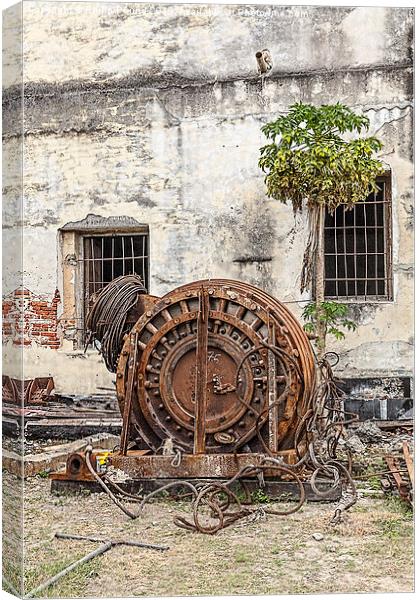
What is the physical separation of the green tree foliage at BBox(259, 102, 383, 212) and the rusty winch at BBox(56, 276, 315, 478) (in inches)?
33.9

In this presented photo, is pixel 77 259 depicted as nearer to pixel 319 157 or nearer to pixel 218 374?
pixel 218 374

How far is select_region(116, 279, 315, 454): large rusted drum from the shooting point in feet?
27.2

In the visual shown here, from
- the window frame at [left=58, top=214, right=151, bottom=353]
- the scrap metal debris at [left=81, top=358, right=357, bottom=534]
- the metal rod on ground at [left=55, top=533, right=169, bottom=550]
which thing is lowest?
the metal rod on ground at [left=55, top=533, right=169, bottom=550]

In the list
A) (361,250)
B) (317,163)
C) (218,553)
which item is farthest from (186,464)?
(317,163)

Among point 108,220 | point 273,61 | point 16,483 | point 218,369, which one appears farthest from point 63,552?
point 273,61

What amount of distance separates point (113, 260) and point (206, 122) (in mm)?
1309

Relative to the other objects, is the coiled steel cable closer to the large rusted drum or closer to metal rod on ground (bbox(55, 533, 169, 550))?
the large rusted drum

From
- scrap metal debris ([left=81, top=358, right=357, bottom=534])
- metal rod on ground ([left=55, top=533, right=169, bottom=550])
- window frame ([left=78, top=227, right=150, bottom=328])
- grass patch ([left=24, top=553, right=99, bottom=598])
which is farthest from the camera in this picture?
window frame ([left=78, top=227, right=150, bottom=328])

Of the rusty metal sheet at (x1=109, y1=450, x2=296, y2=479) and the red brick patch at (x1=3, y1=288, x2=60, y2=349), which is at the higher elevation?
the red brick patch at (x1=3, y1=288, x2=60, y2=349)

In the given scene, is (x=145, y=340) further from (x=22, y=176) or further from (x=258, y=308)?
(x=22, y=176)

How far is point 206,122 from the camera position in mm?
8219

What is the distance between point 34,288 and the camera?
7820 millimetres

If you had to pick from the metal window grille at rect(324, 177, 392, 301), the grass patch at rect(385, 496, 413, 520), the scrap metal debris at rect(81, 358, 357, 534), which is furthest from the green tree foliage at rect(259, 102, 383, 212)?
the grass patch at rect(385, 496, 413, 520)

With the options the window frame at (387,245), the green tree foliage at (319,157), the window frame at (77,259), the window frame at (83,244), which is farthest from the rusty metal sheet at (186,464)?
the green tree foliage at (319,157)
